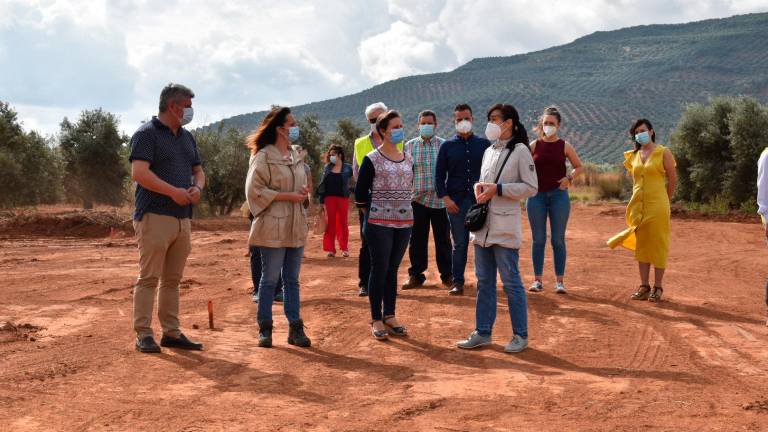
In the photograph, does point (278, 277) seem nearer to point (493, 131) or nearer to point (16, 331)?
point (493, 131)

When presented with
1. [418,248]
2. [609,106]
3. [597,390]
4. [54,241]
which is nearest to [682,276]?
[418,248]

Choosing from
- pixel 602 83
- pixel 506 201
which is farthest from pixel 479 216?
pixel 602 83

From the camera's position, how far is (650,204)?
10156mm

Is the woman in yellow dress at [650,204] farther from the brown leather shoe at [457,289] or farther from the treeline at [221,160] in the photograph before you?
the treeline at [221,160]

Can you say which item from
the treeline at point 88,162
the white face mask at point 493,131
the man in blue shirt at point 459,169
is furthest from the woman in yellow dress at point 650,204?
the treeline at point 88,162

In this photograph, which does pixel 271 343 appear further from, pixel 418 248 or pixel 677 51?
pixel 677 51

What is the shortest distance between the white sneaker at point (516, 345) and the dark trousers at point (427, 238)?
298 centimetres

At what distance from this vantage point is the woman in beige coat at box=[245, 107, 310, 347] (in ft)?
24.4

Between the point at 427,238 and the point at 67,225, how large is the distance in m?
16.1

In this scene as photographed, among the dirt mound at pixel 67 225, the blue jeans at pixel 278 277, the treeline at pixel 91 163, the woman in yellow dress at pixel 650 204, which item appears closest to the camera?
the blue jeans at pixel 278 277

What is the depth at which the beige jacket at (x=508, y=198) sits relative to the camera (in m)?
7.30

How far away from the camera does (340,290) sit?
36.7 feet

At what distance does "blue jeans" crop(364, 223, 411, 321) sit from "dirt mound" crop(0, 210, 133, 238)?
16313 millimetres

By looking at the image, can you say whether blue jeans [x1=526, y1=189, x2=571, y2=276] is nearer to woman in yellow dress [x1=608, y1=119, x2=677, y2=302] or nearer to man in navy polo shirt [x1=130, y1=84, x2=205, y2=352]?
woman in yellow dress [x1=608, y1=119, x2=677, y2=302]
